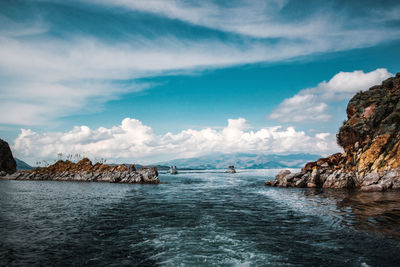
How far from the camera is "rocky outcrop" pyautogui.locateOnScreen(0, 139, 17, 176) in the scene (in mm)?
160025

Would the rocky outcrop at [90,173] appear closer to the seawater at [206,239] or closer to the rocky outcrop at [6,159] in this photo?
the rocky outcrop at [6,159]

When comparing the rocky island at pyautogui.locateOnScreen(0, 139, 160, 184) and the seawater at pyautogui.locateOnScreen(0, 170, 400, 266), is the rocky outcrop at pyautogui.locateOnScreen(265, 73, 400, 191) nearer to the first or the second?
the seawater at pyautogui.locateOnScreen(0, 170, 400, 266)

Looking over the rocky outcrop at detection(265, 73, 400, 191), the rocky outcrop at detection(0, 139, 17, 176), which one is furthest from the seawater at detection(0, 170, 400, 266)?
the rocky outcrop at detection(0, 139, 17, 176)

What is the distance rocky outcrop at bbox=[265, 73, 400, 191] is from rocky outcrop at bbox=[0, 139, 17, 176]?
604 feet

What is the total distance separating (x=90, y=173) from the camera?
4651 inches

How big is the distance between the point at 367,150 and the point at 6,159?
209253mm

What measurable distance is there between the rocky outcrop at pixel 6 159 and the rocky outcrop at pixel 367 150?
7248 inches

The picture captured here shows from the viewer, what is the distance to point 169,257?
48.5ft

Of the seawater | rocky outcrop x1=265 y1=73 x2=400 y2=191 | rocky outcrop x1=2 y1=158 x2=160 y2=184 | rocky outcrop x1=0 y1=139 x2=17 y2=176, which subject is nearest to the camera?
the seawater

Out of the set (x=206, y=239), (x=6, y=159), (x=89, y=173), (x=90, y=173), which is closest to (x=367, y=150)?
(x=206, y=239)

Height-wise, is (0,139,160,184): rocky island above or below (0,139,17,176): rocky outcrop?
below

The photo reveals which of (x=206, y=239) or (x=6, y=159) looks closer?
(x=206, y=239)

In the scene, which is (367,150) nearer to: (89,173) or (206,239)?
(206,239)

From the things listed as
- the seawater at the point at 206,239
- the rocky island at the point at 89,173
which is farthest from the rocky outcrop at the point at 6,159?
the seawater at the point at 206,239
